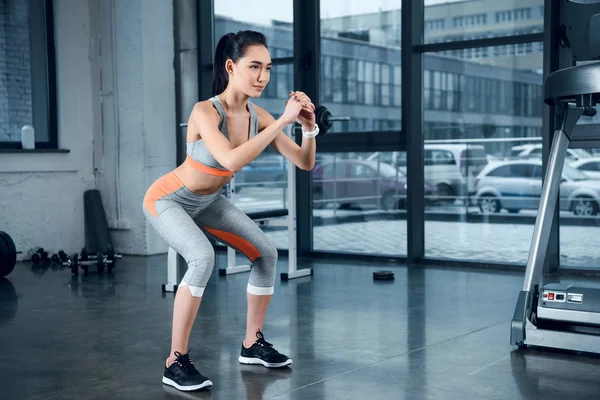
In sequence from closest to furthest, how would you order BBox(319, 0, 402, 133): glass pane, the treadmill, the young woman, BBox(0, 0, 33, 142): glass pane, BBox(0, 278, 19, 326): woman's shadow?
the young woman, the treadmill, BBox(0, 278, 19, 326): woman's shadow, BBox(319, 0, 402, 133): glass pane, BBox(0, 0, 33, 142): glass pane

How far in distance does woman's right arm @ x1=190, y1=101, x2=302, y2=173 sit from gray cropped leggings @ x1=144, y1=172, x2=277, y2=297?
0.26 metres

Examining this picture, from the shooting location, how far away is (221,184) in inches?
106

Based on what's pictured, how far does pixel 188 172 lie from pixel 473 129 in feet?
10.7

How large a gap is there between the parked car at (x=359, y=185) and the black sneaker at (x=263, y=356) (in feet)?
9.94

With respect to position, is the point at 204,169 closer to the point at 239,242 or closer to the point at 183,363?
the point at 239,242

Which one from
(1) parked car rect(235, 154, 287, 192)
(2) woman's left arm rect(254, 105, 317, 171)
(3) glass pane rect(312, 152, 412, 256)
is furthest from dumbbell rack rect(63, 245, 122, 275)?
(2) woman's left arm rect(254, 105, 317, 171)

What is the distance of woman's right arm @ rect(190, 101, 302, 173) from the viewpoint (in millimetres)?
2418

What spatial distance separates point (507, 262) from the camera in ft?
17.4

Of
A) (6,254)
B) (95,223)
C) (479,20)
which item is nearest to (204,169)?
(6,254)

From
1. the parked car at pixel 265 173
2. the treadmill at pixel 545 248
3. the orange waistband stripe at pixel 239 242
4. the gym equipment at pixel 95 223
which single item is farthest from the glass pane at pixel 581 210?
the gym equipment at pixel 95 223

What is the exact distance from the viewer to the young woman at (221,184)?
2520mm

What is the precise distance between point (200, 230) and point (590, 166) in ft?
10.8

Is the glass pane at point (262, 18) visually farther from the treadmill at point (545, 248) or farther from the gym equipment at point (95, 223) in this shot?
the treadmill at point (545, 248)

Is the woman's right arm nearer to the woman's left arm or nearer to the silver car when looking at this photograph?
the woman's left arm
